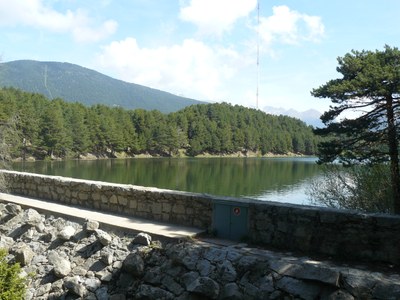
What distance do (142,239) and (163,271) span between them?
96 cm

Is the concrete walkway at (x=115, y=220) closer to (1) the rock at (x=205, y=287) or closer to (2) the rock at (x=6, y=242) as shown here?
(2) the rock at (x=6, y=242)

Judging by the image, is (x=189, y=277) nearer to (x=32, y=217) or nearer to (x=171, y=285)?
(x=171, y=285)

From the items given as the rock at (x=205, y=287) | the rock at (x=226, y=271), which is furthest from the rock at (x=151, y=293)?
the rock at (x=226, y=271)

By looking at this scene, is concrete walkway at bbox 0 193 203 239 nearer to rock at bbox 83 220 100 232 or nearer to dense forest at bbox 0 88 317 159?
rock at bbox 83 220 100 232

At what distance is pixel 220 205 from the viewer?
756 centimetres

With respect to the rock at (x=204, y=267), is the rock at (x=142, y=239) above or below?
above

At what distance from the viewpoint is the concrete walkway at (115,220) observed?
7.52m

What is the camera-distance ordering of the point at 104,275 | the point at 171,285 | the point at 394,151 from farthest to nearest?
the point at 394,151 < the point at 104,275 < the point at 171,285

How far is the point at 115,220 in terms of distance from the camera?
336 inches

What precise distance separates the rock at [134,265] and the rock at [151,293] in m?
0.28

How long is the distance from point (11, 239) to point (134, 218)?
3.05m

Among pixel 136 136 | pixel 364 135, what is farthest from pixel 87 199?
pixel 136 136

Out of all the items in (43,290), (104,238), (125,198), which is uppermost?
(125,198)

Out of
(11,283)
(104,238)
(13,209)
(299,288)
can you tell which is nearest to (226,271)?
(299,288)
